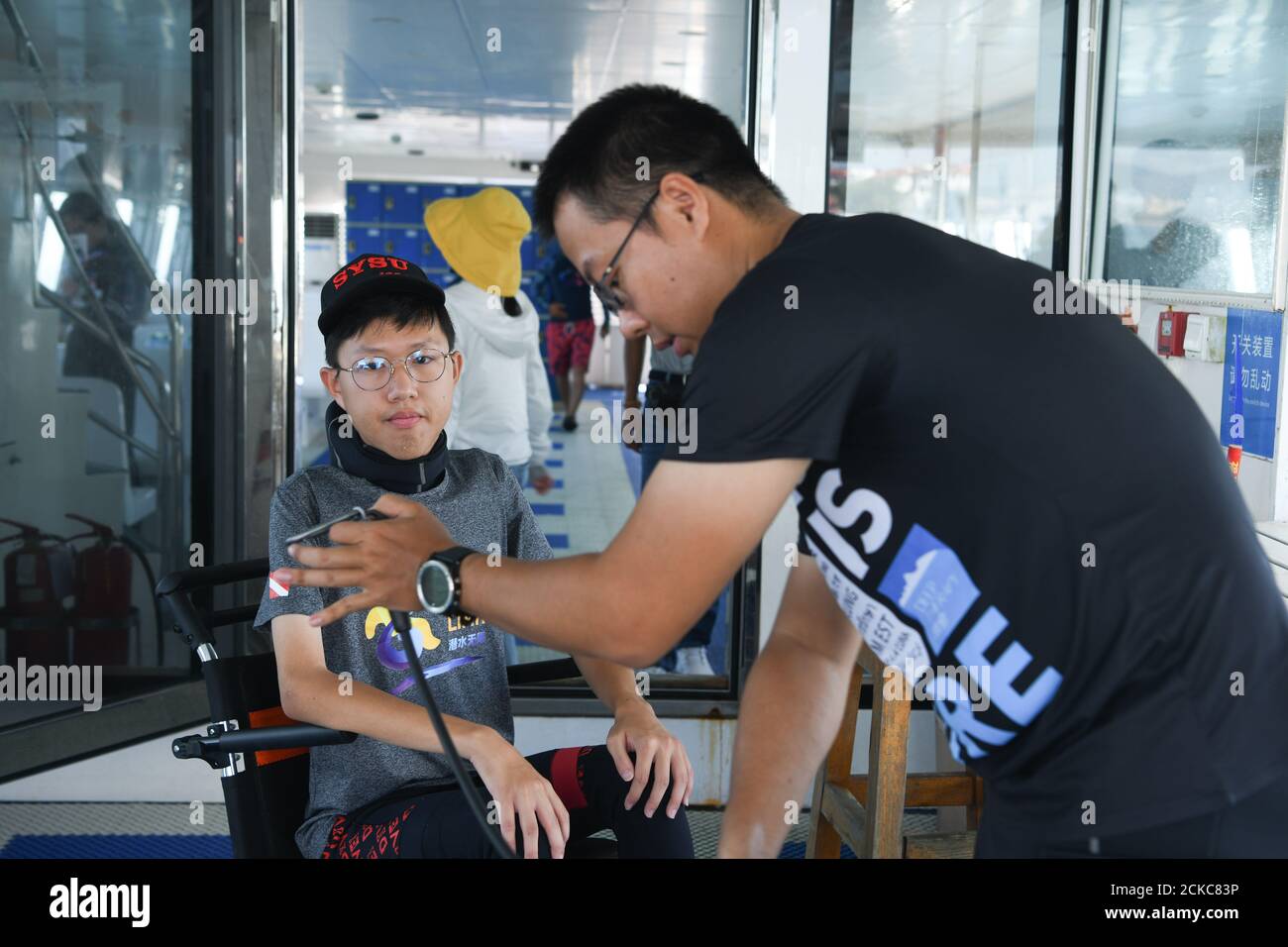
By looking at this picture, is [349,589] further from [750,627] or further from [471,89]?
[471,89]

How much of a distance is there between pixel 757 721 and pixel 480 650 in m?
0.65

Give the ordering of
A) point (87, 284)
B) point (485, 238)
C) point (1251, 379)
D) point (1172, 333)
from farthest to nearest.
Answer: point (485, 238), point (87, 284), point (1172, 333), point (1251, 379)

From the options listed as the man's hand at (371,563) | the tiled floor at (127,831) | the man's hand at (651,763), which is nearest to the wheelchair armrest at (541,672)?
the man's hand at (651,763)

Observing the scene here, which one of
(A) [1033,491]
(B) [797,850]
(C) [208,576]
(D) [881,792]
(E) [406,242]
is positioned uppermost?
(E) [406,242]

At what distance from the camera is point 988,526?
1004 millimetres

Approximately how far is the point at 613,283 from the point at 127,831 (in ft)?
8.32

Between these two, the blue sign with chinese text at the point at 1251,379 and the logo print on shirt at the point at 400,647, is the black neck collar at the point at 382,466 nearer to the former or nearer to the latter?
the logo print on shirt at the point at 400,647

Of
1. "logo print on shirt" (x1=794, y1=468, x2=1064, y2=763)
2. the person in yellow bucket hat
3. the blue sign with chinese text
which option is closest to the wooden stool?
the blue sign with chinese text

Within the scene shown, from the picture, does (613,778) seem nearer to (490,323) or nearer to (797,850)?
(797,850)

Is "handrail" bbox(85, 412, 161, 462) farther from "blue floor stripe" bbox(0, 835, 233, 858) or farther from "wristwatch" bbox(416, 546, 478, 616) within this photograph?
"wristwatch" bbox(416, 546, 478, 616)

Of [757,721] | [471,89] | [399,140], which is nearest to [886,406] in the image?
[757,721]

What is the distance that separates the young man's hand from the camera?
1591 millimetres

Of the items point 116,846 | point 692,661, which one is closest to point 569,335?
point 692,661

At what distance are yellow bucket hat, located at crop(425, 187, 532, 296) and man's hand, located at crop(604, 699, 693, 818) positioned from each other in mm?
2222
